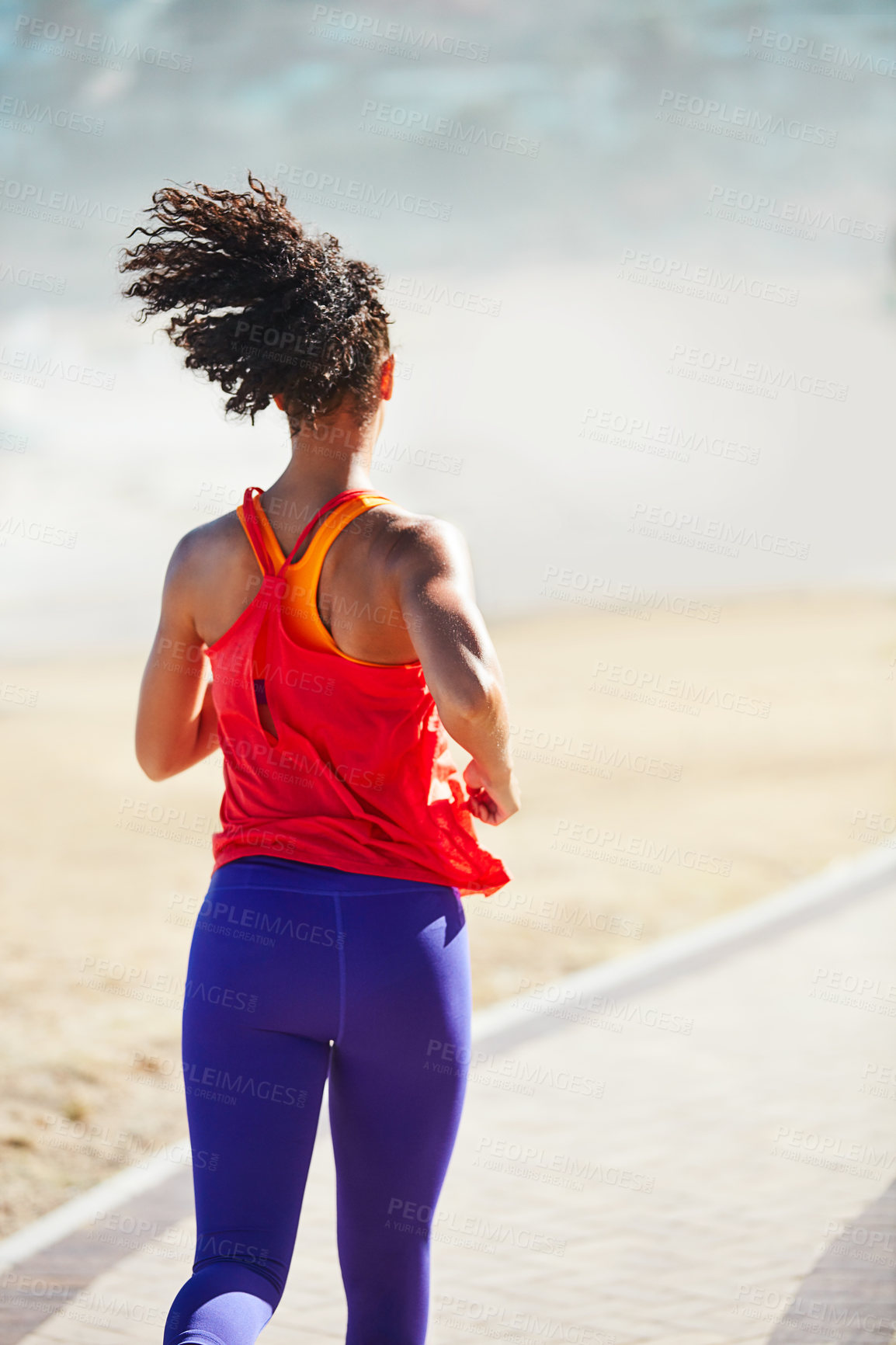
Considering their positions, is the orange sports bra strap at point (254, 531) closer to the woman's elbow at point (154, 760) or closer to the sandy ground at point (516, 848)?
the woman's elbow at point (154, 760)

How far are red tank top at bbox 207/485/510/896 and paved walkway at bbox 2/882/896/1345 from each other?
7.06 feet

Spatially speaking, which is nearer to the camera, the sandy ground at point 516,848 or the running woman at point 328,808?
the running woman at point 328,808

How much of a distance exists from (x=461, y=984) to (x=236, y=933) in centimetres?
40

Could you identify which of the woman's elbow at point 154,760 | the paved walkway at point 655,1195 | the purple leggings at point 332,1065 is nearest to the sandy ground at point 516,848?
the paved walkway at point 655,1195

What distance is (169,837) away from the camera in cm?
1284

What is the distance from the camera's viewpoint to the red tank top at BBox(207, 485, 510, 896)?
2162 mm

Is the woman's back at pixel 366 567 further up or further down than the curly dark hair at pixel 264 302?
further down

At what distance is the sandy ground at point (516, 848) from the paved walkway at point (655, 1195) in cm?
107

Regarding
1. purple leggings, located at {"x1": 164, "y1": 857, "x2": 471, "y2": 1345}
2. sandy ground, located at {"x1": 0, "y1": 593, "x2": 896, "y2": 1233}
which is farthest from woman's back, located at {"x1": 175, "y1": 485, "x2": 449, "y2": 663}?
sandy ground, located at {"x1": 0, "y1": 593, "x2": 896, "y2": 1233}

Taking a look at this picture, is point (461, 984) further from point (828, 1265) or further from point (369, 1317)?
point (828, 1265)

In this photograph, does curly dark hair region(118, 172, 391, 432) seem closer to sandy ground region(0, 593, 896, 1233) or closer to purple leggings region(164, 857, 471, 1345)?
purple leggings region(164, 857, 471, 1345)

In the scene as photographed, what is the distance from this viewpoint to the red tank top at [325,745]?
7.09ft

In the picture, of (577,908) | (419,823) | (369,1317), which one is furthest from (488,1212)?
(577,908)

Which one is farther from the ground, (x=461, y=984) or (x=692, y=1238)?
(x=461, y=984)
